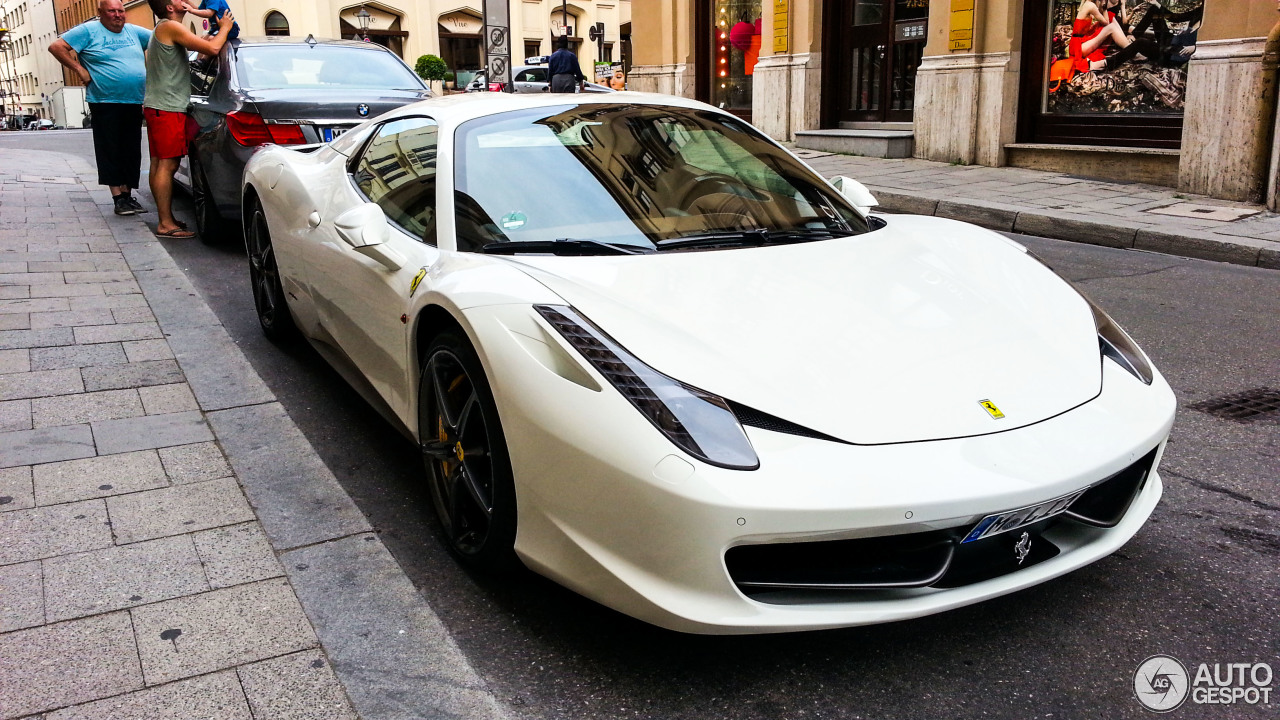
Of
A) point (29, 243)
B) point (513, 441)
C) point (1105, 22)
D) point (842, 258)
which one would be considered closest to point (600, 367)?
point (513, 441)

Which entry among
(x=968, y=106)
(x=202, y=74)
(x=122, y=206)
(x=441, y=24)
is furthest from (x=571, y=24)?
(x=202, y=74)

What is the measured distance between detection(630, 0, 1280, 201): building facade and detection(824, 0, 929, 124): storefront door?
21mm

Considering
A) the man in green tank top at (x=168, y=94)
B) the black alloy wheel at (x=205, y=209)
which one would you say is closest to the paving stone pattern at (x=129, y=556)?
the black alloy wheel at (x=205, y=209)

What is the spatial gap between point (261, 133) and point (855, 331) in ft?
17.3

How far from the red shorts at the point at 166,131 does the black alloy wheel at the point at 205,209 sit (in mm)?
138

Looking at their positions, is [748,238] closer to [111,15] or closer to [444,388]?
[444,388]

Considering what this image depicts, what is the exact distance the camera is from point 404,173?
352cm

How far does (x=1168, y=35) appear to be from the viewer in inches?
434

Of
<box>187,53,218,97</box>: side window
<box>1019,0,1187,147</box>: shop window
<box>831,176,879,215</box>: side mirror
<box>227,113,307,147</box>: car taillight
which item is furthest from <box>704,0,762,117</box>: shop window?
<box>831,176,879,215</box>: side mirror

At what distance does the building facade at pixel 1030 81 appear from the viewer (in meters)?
9.47

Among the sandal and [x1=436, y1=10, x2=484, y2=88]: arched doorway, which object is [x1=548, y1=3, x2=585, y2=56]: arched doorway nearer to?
[x1=436, y1=10, x2=484, y2=88]: arched doorway

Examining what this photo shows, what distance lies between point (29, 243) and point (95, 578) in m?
5.61

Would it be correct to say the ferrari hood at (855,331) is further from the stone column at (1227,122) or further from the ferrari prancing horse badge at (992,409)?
the stone column at (1227,122)

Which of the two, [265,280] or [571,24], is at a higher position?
[571,24]
